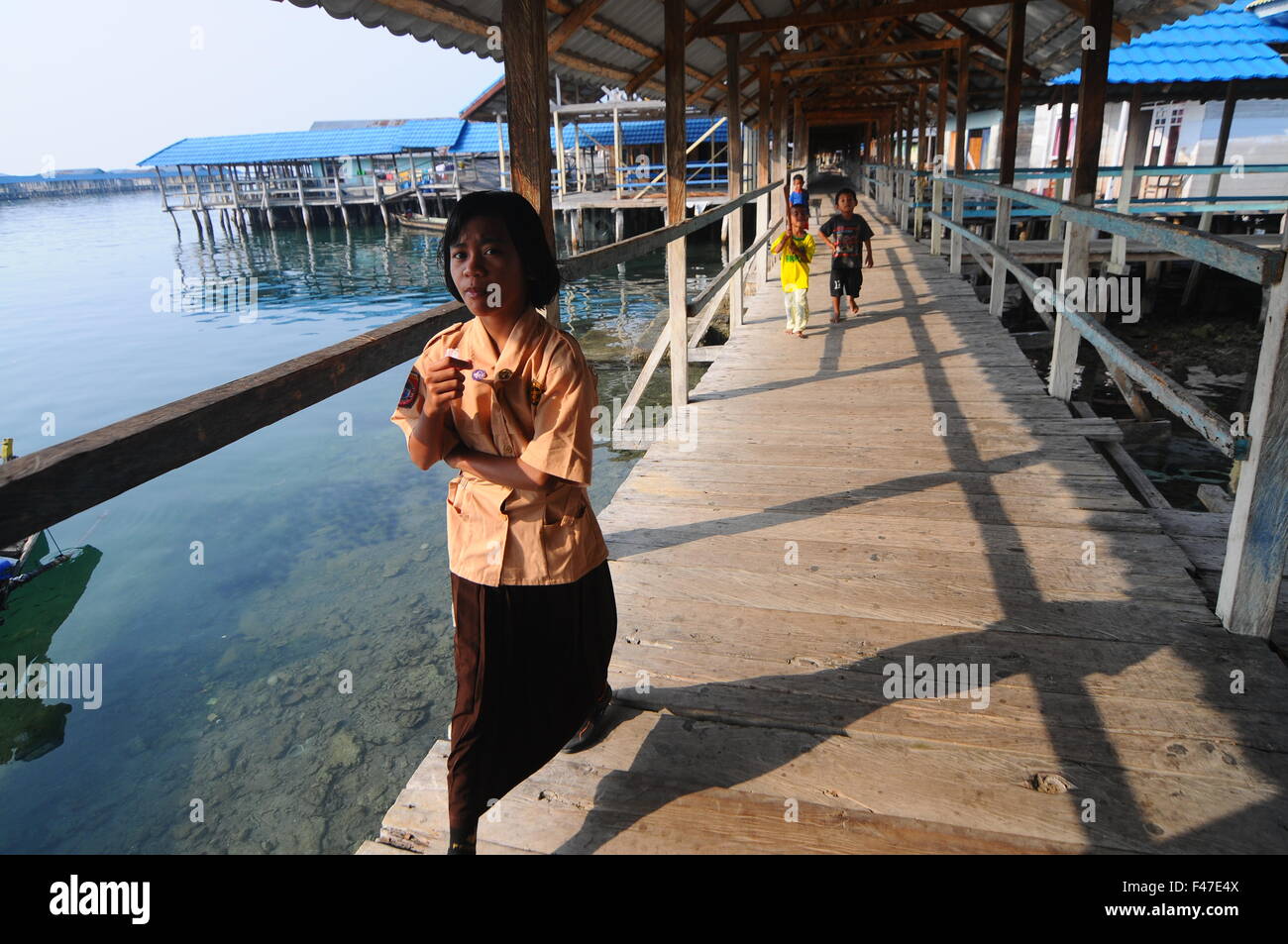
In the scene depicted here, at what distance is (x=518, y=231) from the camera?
173 centimetres

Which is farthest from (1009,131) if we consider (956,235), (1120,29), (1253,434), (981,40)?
(1253,434)

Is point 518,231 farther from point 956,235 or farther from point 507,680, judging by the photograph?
point 956,235

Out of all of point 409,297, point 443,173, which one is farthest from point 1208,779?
point 443,173

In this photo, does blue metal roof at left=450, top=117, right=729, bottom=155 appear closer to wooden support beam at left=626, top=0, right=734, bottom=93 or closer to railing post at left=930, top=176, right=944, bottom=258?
railing post at left=930, top=176, right=944, bottom=258

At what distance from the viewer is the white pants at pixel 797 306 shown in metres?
7.11

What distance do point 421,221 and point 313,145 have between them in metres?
7.00

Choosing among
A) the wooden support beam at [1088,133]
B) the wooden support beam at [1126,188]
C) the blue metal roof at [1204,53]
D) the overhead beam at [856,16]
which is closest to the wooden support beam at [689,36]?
the overhead beam at [856,16]

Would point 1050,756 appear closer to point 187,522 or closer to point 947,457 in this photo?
point 947,457

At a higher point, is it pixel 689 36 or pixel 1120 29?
pixel 689 36

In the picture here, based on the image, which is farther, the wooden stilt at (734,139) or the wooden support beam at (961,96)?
the wooden support beam at (961,96)

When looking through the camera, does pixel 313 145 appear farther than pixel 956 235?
Yes

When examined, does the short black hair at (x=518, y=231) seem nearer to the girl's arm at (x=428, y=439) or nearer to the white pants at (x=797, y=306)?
the girl's arm at (x=428, y=439)

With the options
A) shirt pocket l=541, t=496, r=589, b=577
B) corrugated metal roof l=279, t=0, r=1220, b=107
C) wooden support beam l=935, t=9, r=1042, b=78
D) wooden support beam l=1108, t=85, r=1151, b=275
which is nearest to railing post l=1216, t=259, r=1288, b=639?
shirt pocket l=541, t=496, r=589, b=577
